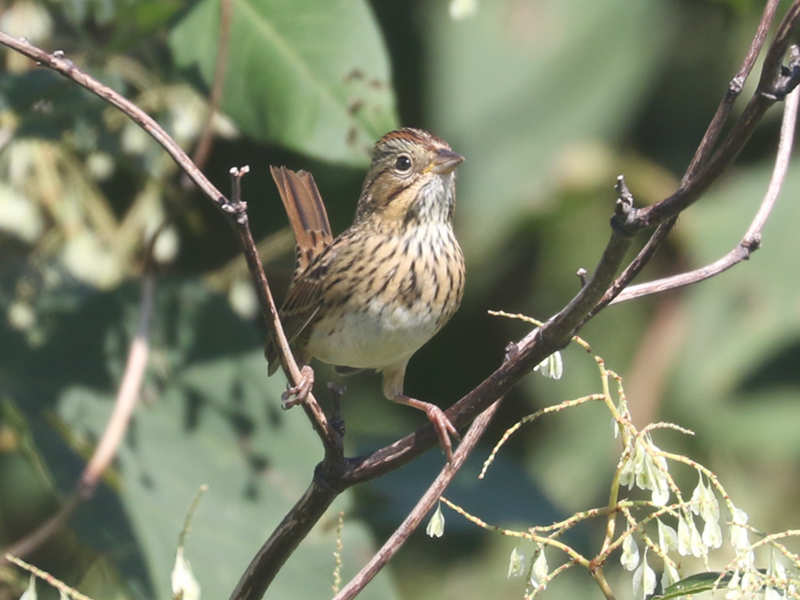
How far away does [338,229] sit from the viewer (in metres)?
4.50

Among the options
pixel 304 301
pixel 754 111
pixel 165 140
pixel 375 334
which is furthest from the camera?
pixel 304 301

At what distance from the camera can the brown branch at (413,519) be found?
5.76 ft

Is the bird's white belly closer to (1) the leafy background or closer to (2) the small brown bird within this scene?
A: (2) the small brown bird

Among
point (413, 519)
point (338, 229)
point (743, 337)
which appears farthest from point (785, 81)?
point (743, 337)

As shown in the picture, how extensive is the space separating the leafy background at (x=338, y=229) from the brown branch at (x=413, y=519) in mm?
1258

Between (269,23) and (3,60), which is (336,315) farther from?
(3,60)

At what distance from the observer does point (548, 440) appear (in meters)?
5.13

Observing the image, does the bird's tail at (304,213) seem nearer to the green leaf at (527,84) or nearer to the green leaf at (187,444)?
the green leaf at (187,444)

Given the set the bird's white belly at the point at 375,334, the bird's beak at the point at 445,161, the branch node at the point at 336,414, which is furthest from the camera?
the bird's beak at the point at 445,161

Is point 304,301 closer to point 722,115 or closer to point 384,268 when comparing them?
point 384,268

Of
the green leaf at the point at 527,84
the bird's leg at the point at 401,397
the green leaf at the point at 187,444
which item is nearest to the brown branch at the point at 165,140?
the bird's leg at the point at 401,397

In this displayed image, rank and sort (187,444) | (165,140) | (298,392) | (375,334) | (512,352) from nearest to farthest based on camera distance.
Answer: (165,140)
(512,352)
(298,392)
(375,334)
(187,444)

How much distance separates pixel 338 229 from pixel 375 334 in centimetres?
166

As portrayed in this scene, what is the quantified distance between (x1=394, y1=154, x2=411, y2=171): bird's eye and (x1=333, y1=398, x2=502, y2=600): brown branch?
136cm
